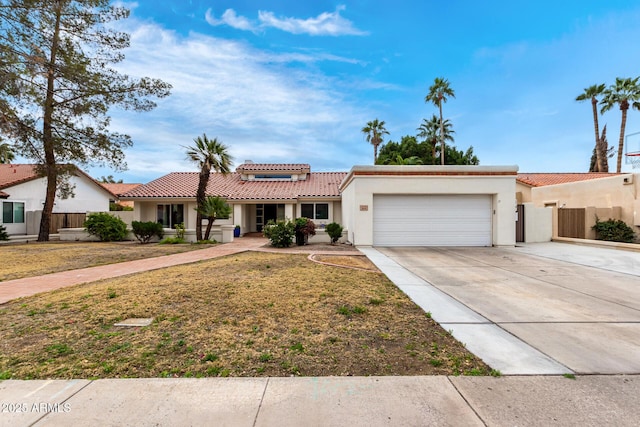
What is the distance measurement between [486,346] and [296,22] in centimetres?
1553

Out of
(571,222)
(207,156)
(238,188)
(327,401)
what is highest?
(207,156)

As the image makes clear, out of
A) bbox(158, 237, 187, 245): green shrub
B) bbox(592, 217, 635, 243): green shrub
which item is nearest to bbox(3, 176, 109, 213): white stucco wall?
bbox(158, 237, 187, 245): green shrub

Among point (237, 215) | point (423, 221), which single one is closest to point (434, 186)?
point (423, 221)

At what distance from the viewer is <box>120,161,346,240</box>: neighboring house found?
21188mm

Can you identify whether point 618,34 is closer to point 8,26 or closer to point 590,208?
point 590,208

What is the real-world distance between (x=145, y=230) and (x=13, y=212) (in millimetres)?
12400

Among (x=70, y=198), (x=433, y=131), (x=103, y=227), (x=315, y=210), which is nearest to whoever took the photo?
(x=103, y=227)

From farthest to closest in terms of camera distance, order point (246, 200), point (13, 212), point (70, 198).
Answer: point (70, 198) < point (13, 212) < point (246, 200)

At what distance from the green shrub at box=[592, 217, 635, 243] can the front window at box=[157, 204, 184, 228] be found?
84.3 feet

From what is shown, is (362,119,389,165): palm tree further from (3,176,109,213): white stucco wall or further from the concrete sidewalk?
the concrete sidewalk

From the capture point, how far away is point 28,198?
22.4 meters

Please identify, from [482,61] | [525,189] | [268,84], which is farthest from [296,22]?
[525,189]

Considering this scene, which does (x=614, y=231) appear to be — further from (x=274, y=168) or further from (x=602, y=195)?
(x=274, y=168)

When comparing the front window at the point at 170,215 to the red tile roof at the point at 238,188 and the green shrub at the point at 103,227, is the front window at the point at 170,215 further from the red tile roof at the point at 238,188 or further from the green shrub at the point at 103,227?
the green shrub at the point at 103,227
